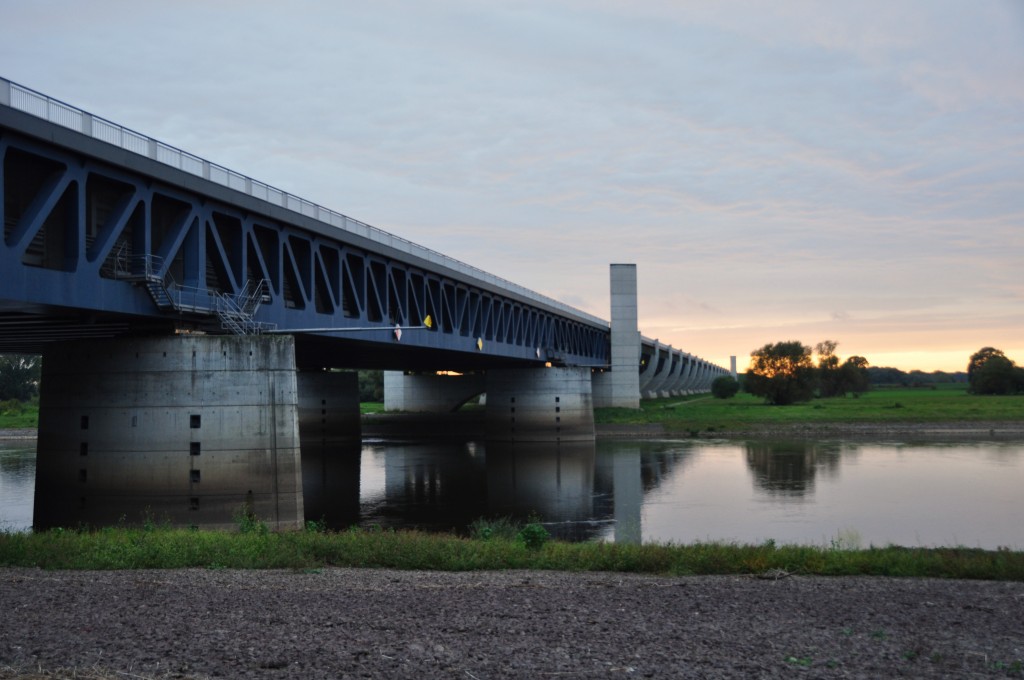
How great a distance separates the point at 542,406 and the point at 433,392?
33698 millimetres

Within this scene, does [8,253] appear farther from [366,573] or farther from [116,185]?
[366,573]

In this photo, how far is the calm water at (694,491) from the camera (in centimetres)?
3516

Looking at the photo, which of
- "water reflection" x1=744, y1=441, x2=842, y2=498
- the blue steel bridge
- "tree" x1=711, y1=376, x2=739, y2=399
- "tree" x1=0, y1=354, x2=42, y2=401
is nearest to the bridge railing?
the blue steel bridge

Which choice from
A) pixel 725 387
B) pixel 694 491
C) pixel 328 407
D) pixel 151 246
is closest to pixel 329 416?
pixel 328 407

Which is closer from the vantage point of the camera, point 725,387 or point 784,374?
point 784,374

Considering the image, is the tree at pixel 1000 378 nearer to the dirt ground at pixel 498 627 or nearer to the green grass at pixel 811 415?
the green grass at pixel 811 415

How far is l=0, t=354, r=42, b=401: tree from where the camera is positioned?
139250 millimetres

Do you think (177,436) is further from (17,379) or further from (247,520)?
(17,379)

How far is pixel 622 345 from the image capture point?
11975cm

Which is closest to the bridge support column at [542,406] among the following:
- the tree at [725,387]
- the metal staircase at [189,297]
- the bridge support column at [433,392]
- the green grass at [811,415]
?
the green grass at [811,415]

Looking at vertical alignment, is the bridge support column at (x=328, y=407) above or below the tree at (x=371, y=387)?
below

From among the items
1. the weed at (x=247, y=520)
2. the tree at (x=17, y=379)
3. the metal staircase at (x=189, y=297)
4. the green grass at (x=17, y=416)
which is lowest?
the weed at (x=247, y=520)

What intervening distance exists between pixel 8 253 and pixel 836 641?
2021cm

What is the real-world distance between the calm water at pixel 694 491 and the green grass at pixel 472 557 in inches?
386
